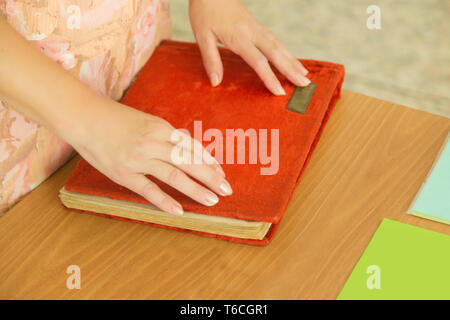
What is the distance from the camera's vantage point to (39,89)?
0.69 m

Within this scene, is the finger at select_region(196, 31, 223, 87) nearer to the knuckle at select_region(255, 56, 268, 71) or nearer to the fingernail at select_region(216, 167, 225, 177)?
the knuckle at select_region(255, 56, 268, 71)

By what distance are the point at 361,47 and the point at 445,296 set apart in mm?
1227

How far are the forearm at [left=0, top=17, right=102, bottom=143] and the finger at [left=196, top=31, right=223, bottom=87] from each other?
0.21 metres

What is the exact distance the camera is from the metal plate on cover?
82cm

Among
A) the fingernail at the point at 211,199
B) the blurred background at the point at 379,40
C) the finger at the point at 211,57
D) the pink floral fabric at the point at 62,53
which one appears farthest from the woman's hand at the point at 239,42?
the blurred background at the point at 379,40

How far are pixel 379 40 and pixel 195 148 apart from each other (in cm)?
123

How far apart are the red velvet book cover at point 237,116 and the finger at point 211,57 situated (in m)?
0.01

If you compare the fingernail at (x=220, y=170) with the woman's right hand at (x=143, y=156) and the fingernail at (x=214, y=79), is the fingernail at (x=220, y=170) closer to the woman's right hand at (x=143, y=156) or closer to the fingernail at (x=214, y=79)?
the woman's right hand at (x=143, y=156)

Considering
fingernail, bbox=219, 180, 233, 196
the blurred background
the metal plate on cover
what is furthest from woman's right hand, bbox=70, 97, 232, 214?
the blurred background

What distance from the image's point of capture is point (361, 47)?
175 centimetres

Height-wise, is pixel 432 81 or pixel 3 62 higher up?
pixel 432 81

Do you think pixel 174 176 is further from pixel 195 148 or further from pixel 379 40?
Result: pixel 379 40
